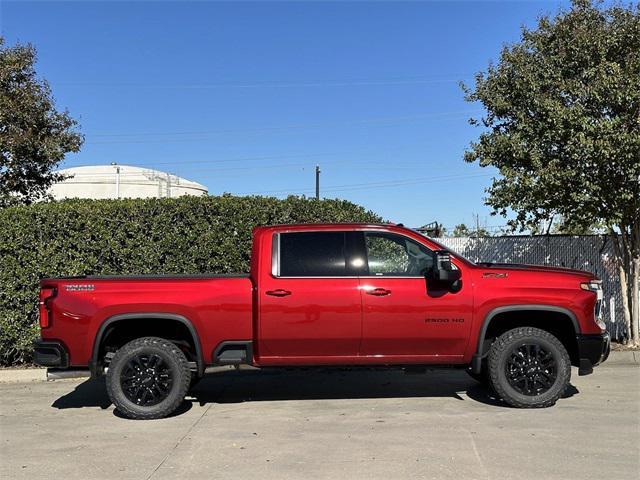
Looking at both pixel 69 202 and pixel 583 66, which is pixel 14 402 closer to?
pixel 69 202

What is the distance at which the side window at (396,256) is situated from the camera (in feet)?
19.8

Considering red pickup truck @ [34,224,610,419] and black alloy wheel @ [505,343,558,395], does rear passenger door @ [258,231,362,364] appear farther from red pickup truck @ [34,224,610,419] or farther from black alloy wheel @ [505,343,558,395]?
black alloy wheel @ [505,343,558,395]

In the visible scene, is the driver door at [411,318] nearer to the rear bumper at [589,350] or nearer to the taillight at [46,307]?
the rear bumper at [589,350]

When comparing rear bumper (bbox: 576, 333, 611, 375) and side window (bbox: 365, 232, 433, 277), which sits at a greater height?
side window (bbox: 365, 232, 433, 277)

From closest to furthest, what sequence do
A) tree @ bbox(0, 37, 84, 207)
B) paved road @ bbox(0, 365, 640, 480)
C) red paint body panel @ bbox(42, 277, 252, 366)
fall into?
paved road @ bbox(0, 365, 640, 480) < red paint body panel @ bbox(42, 277, 252, 366) < tree @ bbox(0, 37, 84, 207)

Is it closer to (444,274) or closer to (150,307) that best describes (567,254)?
(444,274)

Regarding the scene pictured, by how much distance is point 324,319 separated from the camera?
5855 mm

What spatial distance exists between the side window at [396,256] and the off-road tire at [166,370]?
2153 mm

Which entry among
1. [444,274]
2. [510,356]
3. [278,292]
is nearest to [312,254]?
[278,292]

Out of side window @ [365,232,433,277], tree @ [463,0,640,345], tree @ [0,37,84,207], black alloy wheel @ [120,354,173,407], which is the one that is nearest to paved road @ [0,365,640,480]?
black alloy wheel @ [120,354,173,407]

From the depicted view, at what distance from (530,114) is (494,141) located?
2.35 ft

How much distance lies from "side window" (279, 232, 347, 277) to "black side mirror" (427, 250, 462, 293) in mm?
899

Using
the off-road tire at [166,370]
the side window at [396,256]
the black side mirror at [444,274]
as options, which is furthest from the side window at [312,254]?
the off-road tire at [166,370]

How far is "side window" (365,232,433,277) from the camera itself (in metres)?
6.02
